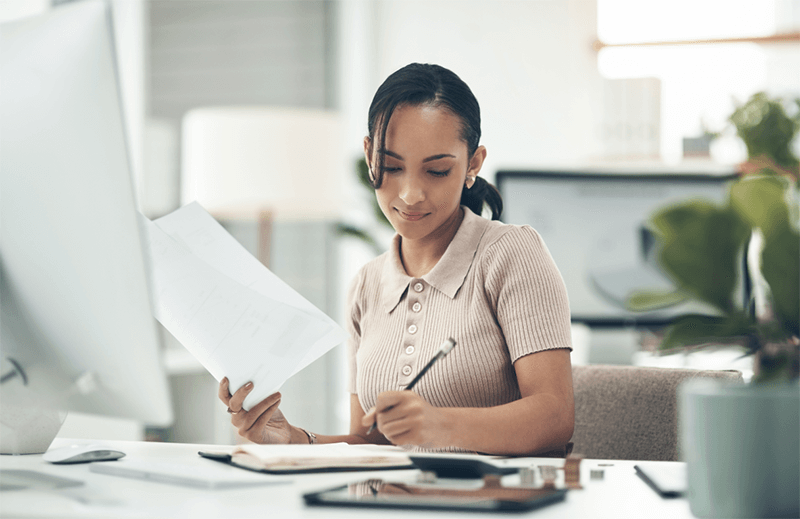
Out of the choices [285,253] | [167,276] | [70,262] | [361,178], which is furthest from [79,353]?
[285,253]

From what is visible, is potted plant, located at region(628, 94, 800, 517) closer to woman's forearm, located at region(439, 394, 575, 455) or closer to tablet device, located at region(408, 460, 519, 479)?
tablet device, located at region(408, 460, 519, 479)

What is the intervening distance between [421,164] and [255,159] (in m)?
1.66

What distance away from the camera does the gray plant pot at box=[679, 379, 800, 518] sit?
575mm

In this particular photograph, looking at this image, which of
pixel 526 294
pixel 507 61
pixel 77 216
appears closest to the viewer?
pixel 77 216

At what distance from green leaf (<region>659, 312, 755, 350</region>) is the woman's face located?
0.57 meters

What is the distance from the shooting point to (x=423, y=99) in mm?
1132

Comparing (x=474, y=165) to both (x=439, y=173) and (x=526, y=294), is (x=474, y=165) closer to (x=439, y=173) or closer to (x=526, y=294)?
(x=439, y=173)

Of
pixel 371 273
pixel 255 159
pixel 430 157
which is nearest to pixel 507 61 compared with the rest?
pixel 255 159

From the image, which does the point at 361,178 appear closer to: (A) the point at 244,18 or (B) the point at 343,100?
(B) the point at 343,100

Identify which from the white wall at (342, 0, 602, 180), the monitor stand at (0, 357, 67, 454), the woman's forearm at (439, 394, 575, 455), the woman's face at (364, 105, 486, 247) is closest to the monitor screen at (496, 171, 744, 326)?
the woman's face at (364, 105, 486, 247)

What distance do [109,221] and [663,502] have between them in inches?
21.4

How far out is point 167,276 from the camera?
91 centimetres

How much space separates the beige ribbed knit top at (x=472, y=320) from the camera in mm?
1065

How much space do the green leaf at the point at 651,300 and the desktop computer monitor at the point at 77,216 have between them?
0.39m
